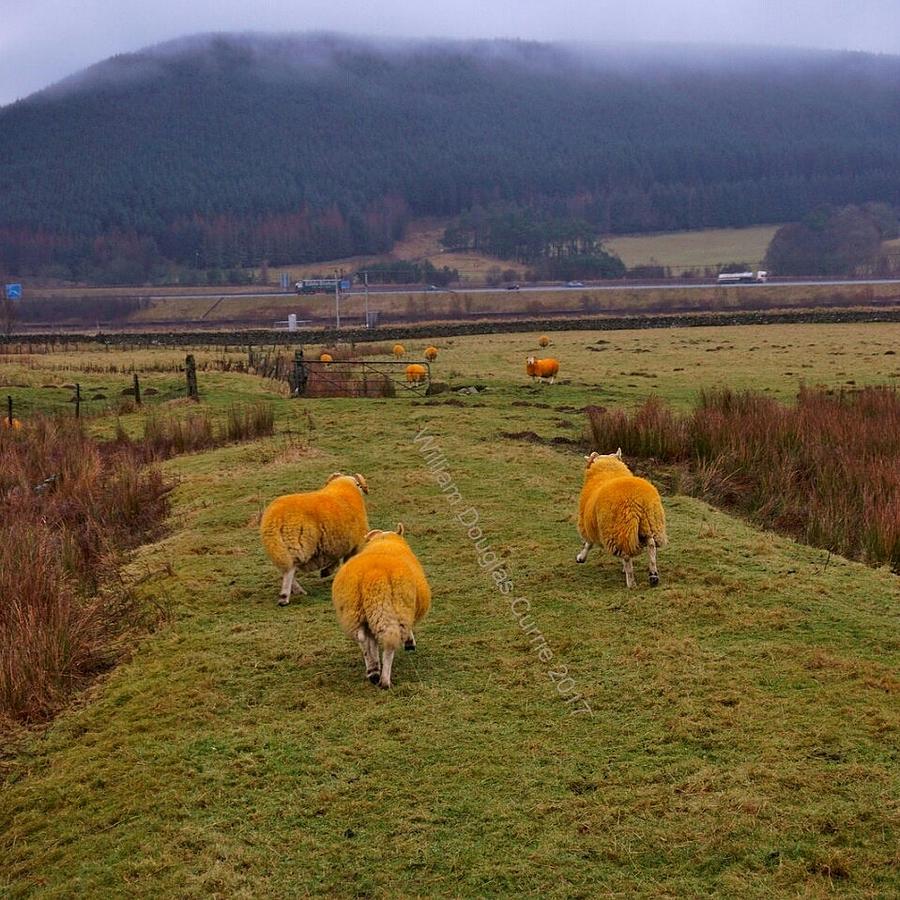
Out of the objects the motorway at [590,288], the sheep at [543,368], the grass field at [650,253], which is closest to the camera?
the sheep at [543,368]

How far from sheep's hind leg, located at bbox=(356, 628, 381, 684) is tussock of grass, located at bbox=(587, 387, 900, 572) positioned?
640cm

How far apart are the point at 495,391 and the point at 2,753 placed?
20.9 metres

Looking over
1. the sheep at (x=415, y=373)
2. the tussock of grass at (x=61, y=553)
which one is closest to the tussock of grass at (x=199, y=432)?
the tussock of grass at (x=61, y=553)

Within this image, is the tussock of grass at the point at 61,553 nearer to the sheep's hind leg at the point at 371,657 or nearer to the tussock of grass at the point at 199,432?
the tussock of grass at the point at 199,432

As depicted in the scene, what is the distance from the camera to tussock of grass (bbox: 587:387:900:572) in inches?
515

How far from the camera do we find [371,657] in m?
8.43

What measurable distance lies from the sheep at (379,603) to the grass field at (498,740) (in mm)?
320

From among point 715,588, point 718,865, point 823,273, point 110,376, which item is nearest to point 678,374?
point 110,376

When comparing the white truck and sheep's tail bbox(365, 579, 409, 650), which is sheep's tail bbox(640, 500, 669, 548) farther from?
the white truck

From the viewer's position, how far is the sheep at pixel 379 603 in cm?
797

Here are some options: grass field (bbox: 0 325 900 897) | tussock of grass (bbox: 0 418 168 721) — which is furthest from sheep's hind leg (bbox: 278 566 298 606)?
tussock of grass (bbox: 0 418 168 721)

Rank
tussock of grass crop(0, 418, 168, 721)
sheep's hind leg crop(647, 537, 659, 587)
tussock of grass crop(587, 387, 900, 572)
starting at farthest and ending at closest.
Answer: tussock of grass crop(587, 387, 900, 572), sheep's hind leg crop(647, 537, 659, 587), tussock of grass crop(0, 418, 168, 721)

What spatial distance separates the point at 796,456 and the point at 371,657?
990 cm

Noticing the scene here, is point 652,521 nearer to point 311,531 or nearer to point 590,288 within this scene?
point 311,531
